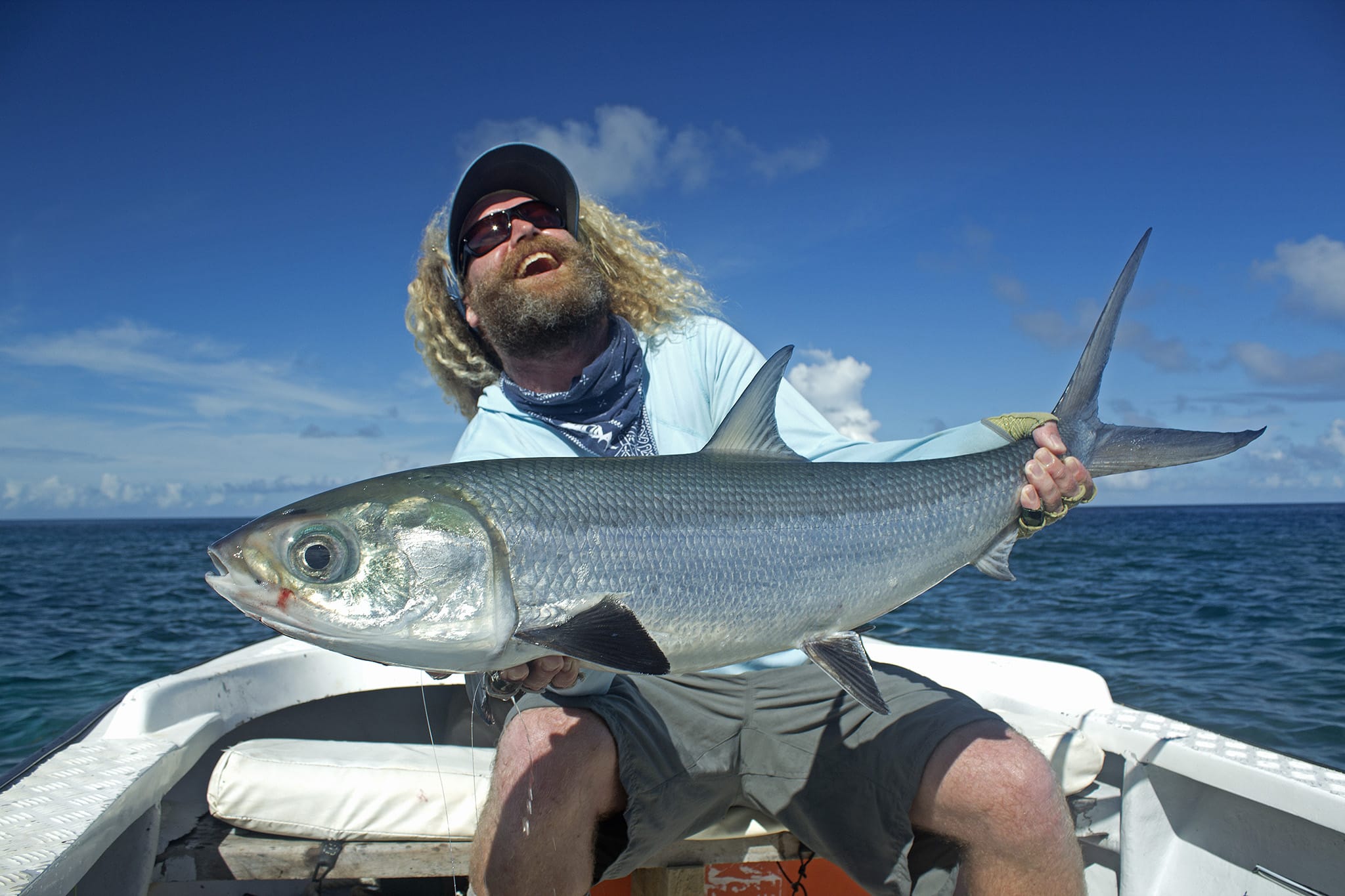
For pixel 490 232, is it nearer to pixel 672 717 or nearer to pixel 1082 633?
pixel 672 717

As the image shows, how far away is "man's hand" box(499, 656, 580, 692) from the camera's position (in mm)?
2215

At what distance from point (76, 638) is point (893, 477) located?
16.2 m

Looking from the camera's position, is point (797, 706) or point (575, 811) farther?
point (797, 706)

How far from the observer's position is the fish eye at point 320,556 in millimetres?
1902

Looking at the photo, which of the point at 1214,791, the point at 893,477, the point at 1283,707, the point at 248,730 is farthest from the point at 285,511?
the point at 1283,707

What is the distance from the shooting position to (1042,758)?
2510mm

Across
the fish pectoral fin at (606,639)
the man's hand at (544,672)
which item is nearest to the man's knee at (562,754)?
the man's hand at (544,672)

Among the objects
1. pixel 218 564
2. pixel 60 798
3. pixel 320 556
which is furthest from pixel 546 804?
pixel 60 798

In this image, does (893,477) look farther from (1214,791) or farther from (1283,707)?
(1283,707)

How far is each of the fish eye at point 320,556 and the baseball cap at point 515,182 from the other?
2195mm

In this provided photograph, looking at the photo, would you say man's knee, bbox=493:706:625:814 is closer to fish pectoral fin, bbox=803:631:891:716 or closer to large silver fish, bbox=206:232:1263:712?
large silver fish, bbox=206:232:1263:712

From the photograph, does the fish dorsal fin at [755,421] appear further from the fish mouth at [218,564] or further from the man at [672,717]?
the fish mouth at [218,564]

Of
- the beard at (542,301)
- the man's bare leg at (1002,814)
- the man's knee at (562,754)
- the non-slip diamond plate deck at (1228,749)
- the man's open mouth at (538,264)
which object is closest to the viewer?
the man's bare leg at (1002,814)

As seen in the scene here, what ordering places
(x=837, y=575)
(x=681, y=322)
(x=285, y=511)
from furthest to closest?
1. (x=681, y=322)
2. (x=837, y=575)
3. (x=285, y=511)
